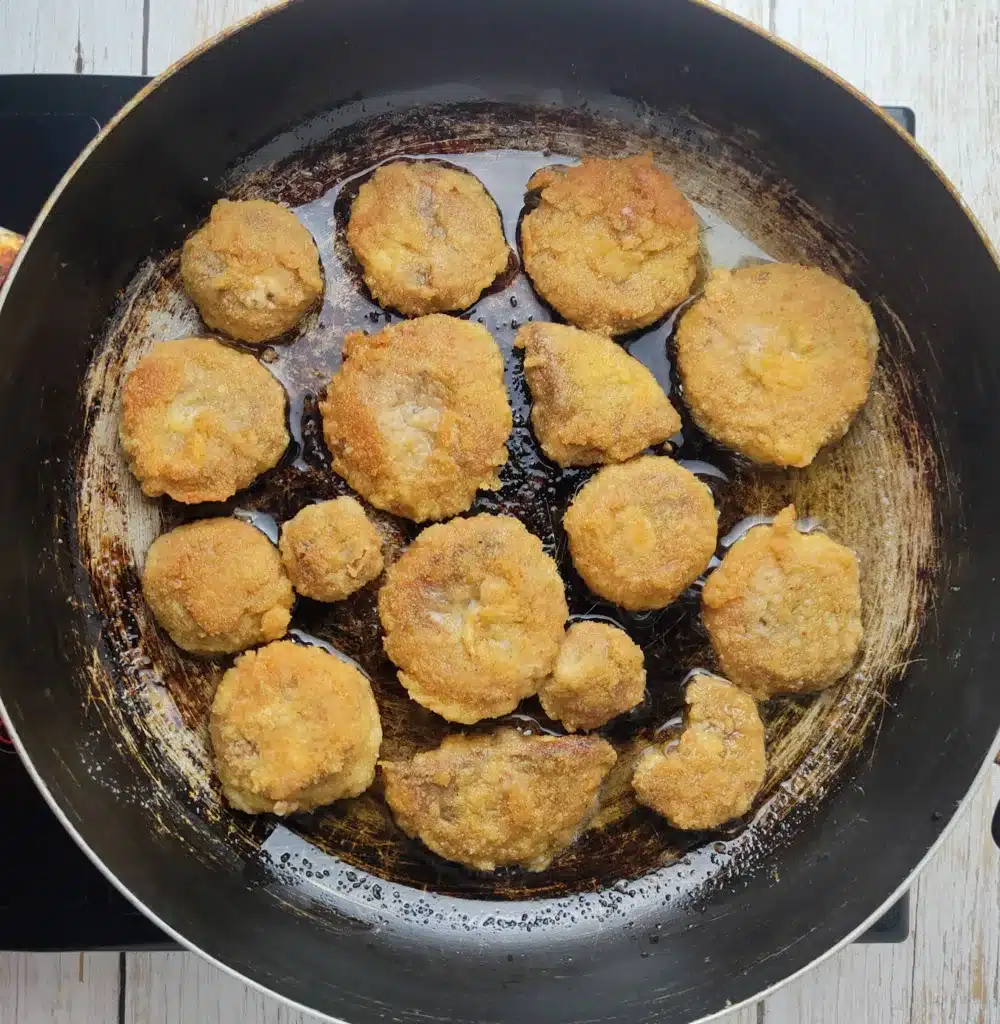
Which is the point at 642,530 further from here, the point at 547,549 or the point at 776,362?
the point at 776,362

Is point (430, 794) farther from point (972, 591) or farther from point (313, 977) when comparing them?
point (972, 591)

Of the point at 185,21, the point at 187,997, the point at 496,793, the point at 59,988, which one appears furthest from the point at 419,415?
the point at 59,988

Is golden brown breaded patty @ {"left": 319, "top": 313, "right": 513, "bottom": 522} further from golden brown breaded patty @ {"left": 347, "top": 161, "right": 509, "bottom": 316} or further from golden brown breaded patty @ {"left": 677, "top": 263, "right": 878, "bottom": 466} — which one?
golden brown breaded patty @ {"left": 677, "top": 263, "right": 878, "bottom": 466}

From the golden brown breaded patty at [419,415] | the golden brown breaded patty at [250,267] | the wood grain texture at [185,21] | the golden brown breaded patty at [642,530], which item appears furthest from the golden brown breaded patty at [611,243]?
the wood grain texture at [185,21]

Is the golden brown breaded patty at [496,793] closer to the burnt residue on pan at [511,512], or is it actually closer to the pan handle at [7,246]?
the burnt residue on pan at [511,512]

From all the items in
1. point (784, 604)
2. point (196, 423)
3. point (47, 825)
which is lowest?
point (47, 825)
